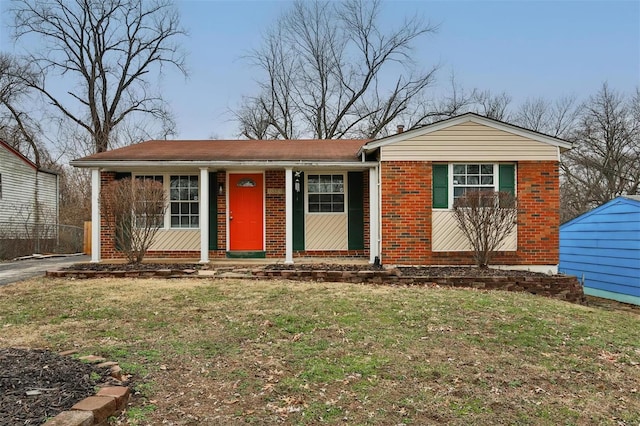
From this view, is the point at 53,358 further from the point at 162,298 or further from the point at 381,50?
the point at 381,50

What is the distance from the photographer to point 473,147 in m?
9.77

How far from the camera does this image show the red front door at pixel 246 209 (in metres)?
11.3

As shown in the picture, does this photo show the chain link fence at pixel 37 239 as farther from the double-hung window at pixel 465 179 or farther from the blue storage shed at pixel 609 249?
the blue storage shed at pixel 609 249

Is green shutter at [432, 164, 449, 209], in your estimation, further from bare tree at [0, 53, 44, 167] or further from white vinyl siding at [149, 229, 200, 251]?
bare tree at [0, 53, 44, 167]

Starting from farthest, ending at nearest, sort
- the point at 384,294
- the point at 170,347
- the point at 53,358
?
the point at 384,294 < the point at 170,347 < the point at 53,358

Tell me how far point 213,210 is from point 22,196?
42.1 ft

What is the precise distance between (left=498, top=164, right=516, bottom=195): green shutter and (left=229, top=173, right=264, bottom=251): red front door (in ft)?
18.5

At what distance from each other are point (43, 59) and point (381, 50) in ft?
67.3

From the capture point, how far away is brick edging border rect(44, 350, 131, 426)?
2.66 m

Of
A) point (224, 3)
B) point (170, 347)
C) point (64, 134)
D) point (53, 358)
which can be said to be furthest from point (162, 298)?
point (64, 134)

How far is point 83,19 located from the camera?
27906mm

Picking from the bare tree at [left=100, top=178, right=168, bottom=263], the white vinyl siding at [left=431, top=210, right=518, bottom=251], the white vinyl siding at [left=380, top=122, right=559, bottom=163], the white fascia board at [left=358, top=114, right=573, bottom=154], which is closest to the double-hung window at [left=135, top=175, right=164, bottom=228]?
the bare tree at [left=100, top=178, right=168, bottom=263]

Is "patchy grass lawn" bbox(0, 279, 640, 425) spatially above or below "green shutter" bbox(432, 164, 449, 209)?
below

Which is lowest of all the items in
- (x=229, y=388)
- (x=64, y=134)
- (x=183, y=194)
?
(x=229, y=388)
